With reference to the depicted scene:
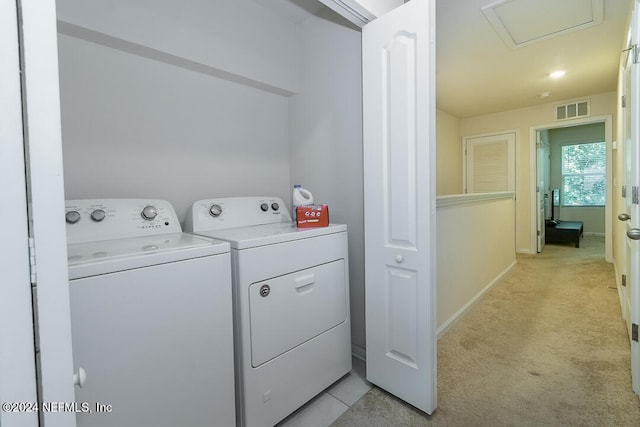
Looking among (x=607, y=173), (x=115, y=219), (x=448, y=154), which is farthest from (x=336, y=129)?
(x=607, y=173)

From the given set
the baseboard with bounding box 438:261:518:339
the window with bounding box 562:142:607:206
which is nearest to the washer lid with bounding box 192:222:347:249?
the baseboard with bounding box 438:261:518:339

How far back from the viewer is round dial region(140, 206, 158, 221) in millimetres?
1381

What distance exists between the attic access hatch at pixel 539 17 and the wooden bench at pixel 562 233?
408 centimetres

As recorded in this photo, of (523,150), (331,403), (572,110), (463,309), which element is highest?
(572,110)

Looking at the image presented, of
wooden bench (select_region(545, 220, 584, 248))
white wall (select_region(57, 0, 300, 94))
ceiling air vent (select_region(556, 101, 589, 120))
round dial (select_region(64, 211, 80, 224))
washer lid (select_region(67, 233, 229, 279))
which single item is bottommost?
wooden bench (select_region(545, 220, 584, 248))

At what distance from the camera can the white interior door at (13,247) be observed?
1.52 feet

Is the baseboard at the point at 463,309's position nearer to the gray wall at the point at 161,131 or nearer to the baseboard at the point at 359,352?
the baseboard at the point at 359,352

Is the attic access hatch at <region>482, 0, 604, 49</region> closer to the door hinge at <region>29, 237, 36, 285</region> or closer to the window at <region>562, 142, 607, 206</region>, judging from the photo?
the door hinge at <region>29, 237, 36, 285</region>

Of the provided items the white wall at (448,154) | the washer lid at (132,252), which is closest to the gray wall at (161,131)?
the washer lid at (132,252)

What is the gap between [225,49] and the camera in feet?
5.73

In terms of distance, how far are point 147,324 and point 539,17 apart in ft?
10.2

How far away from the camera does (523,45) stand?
259 centimetres

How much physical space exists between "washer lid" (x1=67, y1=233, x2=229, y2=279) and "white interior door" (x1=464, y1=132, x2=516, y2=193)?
17.0 feet

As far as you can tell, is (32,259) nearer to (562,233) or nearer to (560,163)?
(562,233)
